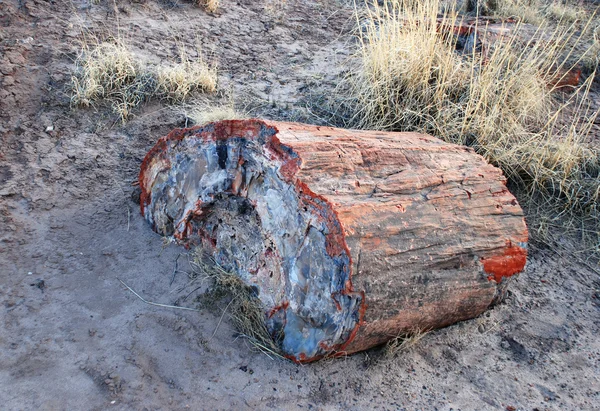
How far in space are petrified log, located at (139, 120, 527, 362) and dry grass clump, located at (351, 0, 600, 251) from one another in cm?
103

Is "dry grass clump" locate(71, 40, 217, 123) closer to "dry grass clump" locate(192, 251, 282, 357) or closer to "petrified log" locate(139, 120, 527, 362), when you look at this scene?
"petrified log" locate(139, 120, 527, 362)

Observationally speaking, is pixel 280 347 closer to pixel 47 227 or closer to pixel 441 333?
pixel 441 333

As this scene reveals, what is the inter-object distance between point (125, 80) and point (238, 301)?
241 cm

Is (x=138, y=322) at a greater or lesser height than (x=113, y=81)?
lesser

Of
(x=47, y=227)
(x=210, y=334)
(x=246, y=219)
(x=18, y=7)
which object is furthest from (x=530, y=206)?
(x=18, y=7)

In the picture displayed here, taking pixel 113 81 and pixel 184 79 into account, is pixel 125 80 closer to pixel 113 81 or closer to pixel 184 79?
pixel 113 81

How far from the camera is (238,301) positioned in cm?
288

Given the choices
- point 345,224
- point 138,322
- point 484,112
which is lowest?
point 138,322

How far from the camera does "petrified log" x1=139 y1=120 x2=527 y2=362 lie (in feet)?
7.79

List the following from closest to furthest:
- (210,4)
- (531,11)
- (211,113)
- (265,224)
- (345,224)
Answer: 1. (345,224)
2. (265,224)
3. (211,113)
4. (210,4)
5. (531,11)

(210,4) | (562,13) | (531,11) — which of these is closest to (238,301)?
(210,4)

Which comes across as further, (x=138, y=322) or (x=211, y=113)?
(x=211, y=113)

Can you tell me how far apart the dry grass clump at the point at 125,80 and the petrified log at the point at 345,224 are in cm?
139

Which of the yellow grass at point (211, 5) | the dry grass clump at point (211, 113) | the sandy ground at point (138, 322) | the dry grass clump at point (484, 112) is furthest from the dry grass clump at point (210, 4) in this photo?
the dry grass clump at point (484, 112)
